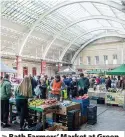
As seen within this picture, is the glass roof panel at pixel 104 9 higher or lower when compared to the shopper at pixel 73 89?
higher

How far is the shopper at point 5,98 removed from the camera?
6848 millimetres

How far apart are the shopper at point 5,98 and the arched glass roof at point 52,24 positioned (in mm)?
13433

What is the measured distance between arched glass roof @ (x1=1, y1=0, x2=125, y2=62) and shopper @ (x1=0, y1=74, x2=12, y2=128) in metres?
13.4

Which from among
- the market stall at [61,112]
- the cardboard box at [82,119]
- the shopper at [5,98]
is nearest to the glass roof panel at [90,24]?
the cardboard box at [82,119]

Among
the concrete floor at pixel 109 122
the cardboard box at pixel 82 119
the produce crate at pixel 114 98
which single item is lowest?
the concrete floor at pixel 109 122

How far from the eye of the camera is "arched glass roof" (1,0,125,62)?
21.7m

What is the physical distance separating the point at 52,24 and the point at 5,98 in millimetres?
21263

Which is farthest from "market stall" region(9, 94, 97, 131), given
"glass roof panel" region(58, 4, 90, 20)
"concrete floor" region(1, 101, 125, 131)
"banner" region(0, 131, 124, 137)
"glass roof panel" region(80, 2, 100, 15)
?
"glass roof panel" region(58, 4, 90, 20)

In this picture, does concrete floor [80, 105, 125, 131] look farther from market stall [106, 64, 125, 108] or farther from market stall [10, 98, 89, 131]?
market stall [106, 64, 125, 108]

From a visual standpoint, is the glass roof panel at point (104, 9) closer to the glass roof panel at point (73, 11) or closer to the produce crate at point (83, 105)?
the glass roof panel at point (73, 11)

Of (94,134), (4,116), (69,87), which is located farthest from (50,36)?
(94,134)

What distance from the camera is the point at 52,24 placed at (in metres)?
27.2

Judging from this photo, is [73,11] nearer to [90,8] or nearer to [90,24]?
[90,8]

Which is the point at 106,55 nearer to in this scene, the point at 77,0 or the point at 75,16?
the point at 75,16
